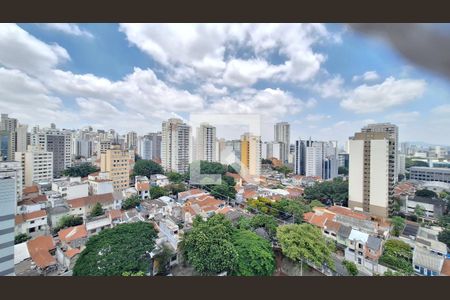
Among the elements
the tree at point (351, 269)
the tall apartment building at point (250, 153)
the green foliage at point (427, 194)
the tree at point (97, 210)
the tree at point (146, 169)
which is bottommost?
the tree at point (351, 269)

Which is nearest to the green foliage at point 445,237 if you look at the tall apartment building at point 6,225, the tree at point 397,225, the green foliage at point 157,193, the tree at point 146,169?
the tree at point 397,225

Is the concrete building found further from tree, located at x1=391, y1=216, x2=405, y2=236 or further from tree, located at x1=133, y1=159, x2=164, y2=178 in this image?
tree, located at x1=391, y1=216, x2=405, y2=236

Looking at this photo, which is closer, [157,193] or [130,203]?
[130,203]

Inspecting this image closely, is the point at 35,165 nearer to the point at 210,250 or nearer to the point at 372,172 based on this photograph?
the point at 210,250

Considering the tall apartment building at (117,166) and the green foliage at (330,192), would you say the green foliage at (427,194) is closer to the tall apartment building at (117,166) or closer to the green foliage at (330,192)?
the green foliage at (330,192)

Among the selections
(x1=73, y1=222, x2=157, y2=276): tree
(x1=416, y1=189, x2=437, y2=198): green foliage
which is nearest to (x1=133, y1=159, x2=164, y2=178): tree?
(x1=73, y1=222, x2=157, y2=276): tree

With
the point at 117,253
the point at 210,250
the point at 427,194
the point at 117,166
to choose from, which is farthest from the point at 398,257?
the point at 117,166
